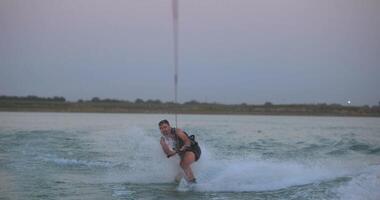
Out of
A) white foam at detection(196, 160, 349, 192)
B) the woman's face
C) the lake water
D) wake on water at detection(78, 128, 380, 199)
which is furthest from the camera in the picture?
white foam at detection(196, 160, 349, 192)

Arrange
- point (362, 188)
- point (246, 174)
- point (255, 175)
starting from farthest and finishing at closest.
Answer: point (246, 174), point (255, 175), point (362, 188)

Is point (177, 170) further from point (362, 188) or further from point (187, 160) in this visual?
point (362, 188)

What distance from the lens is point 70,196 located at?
42.2ft

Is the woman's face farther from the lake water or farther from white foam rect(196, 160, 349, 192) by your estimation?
white foam rect(196, 160, 349, 192)

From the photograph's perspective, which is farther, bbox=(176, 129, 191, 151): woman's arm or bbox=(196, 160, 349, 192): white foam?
bbox=(196, 160, 349, 192): white foam

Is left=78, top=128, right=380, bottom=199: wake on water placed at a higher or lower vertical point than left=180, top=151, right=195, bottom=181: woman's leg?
lower

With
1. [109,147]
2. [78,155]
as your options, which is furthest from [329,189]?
[109,147]

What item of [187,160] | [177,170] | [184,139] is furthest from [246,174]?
[184,139]

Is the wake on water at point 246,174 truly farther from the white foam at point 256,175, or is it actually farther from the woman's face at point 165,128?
the woman's face at point 165,128

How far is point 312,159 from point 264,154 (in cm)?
211

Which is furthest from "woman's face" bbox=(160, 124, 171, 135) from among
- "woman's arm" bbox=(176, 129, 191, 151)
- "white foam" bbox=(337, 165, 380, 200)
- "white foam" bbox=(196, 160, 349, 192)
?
"white foam" bbox=(337, 165, 380, 200)

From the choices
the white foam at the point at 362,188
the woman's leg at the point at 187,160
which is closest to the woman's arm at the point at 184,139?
the woman's leg at the point at 187,160

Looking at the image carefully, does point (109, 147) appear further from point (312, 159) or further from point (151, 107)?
point (151, 107)

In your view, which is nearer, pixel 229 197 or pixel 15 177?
pixel 229 197
